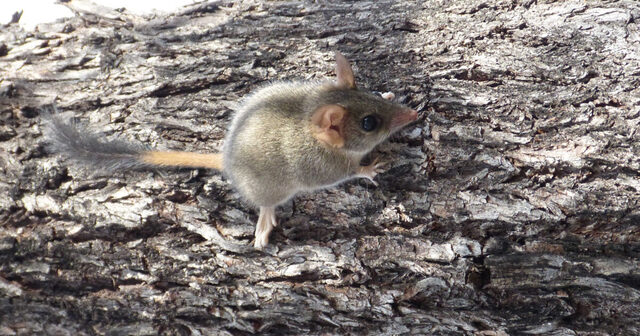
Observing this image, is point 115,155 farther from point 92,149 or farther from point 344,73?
point 344,73

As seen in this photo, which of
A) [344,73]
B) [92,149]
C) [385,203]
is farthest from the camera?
[344,73]

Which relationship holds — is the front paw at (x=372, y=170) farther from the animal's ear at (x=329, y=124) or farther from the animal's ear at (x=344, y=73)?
the animal's ear at (x=344, y=73)

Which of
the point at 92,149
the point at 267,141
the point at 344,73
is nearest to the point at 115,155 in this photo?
the point at 92,149

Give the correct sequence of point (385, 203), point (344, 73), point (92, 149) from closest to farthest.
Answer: point (385, 203) → point (92, 149) → point (344, 73)

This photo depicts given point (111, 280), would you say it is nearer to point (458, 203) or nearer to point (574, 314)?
point (458, 203)

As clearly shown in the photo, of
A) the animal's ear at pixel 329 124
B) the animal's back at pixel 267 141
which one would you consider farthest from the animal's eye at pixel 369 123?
the animal's back at pixel 267 141

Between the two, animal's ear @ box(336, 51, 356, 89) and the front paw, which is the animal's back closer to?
animal's ear @ box(336, 51, 356, 89)

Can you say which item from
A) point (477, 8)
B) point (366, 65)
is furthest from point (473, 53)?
point (366, 65)
